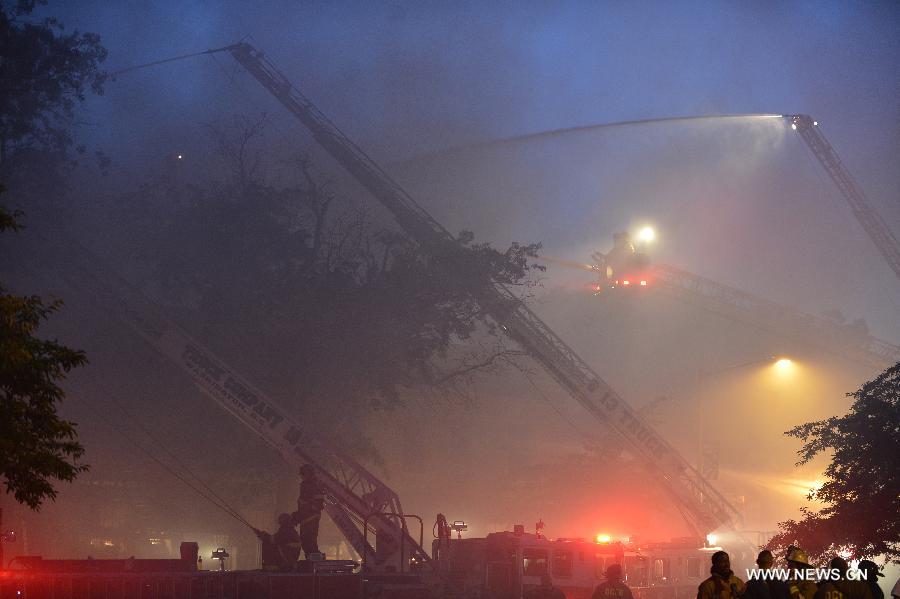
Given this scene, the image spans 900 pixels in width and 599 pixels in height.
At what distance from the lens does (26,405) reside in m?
12.3

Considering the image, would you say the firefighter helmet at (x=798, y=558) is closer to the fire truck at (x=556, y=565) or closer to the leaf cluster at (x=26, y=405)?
the leaf cluster at (x=26, y=405)

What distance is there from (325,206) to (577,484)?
54.7 ft

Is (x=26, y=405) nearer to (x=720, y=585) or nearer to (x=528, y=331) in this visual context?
(x=720, y=585)

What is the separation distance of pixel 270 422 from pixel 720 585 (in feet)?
59.9

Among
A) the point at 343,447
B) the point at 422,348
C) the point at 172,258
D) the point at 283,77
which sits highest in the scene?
the point at 283,77

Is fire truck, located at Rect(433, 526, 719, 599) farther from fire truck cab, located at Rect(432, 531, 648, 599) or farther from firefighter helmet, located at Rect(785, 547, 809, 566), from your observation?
firefighter helmet, located at Rect(785, 547, 809, 566)

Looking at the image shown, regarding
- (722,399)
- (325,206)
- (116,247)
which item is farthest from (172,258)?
(722,399)

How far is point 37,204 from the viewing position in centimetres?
3531

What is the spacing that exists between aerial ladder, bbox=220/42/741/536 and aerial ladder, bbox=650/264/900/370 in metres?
25.9

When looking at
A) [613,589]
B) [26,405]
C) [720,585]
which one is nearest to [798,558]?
[720,585]

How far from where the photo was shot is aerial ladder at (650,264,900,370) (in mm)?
58250

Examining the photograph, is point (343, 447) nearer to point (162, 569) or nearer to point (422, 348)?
point (422, 348)

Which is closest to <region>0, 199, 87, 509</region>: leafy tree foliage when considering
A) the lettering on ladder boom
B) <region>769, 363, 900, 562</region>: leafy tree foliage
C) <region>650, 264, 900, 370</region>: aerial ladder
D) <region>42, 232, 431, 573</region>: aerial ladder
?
<region>42, 232, 431, 573</region>: aerial ladder

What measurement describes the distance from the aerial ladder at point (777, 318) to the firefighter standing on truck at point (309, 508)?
133 feet
